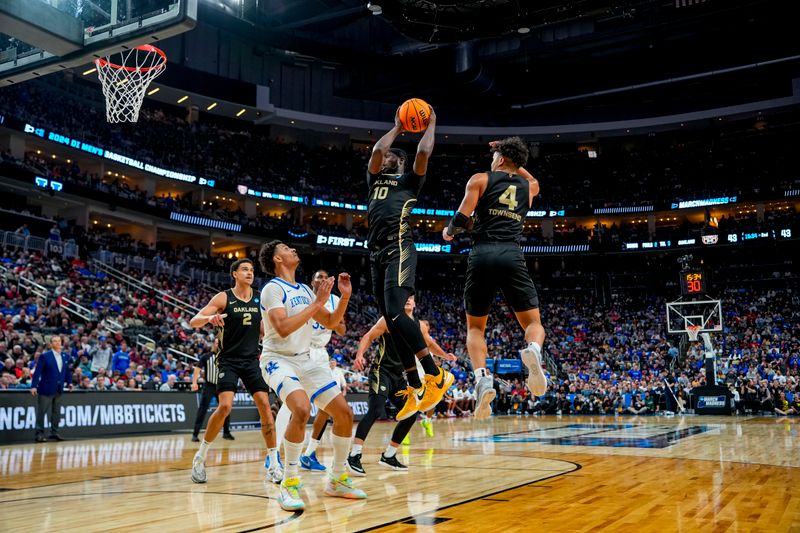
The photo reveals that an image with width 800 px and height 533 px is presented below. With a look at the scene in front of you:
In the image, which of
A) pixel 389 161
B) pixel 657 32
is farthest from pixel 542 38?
pixel 389 161

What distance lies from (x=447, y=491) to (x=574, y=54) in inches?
1453

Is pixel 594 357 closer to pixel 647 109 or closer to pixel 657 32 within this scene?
pixel 657 32

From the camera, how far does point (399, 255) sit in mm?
6527

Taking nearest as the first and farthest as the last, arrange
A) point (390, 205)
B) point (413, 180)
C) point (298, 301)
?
point (298, 301), point (390, 205), point (413, 180)

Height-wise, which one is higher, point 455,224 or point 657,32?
point 657,32

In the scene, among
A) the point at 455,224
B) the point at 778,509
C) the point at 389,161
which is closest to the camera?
the point at 778,509

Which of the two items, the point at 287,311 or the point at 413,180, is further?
the point at 413,180

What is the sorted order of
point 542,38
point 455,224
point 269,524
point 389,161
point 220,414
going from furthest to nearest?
point 542,38
point 220,414
point 389,161
point 455,224
point 269,524

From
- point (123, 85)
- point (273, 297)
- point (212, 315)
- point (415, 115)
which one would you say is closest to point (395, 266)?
point (273, 297)

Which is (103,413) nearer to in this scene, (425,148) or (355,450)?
(355,450)

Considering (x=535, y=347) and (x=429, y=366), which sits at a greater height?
(x=535, y=347)

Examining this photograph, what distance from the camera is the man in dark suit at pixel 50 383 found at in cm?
1324

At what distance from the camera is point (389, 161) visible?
22.6 ft

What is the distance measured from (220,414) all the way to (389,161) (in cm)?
327
